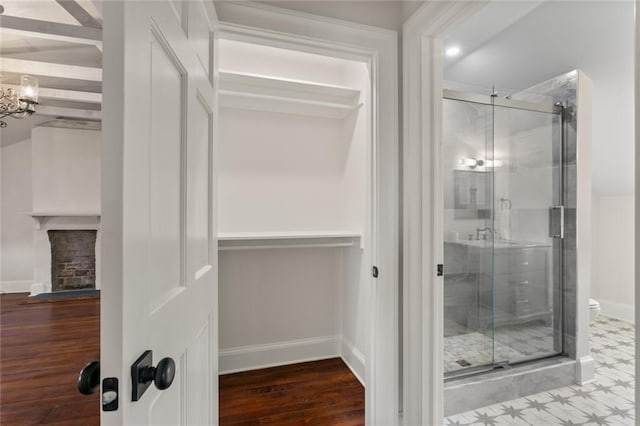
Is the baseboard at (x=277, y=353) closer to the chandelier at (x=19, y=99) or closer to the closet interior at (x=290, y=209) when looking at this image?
the closet interior at (x=290, y=209)

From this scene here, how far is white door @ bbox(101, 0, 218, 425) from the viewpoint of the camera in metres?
0.48

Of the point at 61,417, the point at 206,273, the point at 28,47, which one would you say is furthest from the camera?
the point at 28,47

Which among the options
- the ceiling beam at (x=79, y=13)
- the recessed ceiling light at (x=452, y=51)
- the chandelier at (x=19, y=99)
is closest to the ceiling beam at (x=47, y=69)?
the chandelier at (x=19, y=99)

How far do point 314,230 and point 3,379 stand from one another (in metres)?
2.69

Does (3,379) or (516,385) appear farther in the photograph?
(3,379)

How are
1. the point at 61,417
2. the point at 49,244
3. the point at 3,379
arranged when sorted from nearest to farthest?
the point at 61,417 < the point at 3,379 < the point at 49,244

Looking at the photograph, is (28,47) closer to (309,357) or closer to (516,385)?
(309,357)

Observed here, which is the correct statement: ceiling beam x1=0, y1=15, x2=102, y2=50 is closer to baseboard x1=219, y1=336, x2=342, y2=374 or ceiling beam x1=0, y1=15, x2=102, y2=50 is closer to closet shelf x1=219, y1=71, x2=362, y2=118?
closet shelf x1=219, y1=71, x2=362, y2=118

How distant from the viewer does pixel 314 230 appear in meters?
2.45

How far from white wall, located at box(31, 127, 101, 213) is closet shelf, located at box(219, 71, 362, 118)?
3.86m

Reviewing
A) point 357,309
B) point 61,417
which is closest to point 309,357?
point 357,309

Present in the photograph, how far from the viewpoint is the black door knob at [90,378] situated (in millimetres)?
487

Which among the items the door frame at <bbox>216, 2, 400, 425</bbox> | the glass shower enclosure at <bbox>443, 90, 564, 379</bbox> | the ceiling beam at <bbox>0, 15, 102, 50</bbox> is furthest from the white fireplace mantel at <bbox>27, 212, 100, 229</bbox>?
the glass shower enclosure at <bbox>443, 90, 564, 379</bbox>

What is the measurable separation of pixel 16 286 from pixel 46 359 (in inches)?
112
